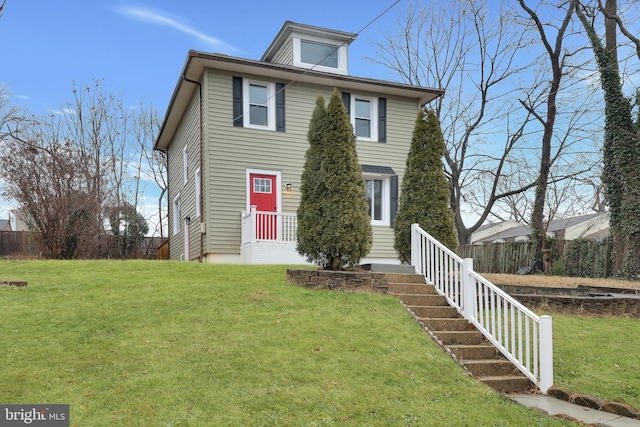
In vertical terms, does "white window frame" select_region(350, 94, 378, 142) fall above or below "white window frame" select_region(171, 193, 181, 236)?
above

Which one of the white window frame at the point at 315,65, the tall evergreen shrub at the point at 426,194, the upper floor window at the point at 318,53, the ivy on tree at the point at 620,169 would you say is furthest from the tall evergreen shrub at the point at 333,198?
the ivy on tree at the point at 620,169

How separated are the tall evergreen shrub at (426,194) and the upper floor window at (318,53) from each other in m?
7.37

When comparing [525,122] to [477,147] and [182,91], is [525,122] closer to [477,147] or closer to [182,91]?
[477,147]

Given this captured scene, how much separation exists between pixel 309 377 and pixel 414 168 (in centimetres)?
527

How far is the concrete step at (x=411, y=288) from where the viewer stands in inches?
303

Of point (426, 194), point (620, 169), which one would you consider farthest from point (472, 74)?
point (426, 194)

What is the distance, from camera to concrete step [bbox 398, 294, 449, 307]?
7.39 m

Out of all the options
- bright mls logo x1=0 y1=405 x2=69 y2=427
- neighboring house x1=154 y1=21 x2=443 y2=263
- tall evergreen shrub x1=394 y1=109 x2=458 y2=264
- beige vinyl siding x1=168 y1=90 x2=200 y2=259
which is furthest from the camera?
beige vinyl siding x1=168 y1=90 x2=200 y2=259

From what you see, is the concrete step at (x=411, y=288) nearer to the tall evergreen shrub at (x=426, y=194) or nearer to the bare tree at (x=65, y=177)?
the tall evergreen shrub at (x=426, y=194)

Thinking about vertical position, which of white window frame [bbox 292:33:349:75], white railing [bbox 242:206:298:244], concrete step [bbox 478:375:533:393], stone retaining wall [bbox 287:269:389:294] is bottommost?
concrete step [bbox 478:375:533:393]

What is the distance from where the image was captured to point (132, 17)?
1186 centimetres

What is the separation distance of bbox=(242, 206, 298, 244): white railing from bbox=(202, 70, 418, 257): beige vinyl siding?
2.15 feet

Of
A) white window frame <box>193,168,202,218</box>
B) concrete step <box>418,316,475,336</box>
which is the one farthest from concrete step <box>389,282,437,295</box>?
white window frame <box>193,168,202,218</box>

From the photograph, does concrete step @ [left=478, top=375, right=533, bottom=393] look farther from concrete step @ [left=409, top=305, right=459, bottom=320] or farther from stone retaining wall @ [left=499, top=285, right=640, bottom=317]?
stone retaining wall @ [left=499, top=285, right=640, bottom=317]
